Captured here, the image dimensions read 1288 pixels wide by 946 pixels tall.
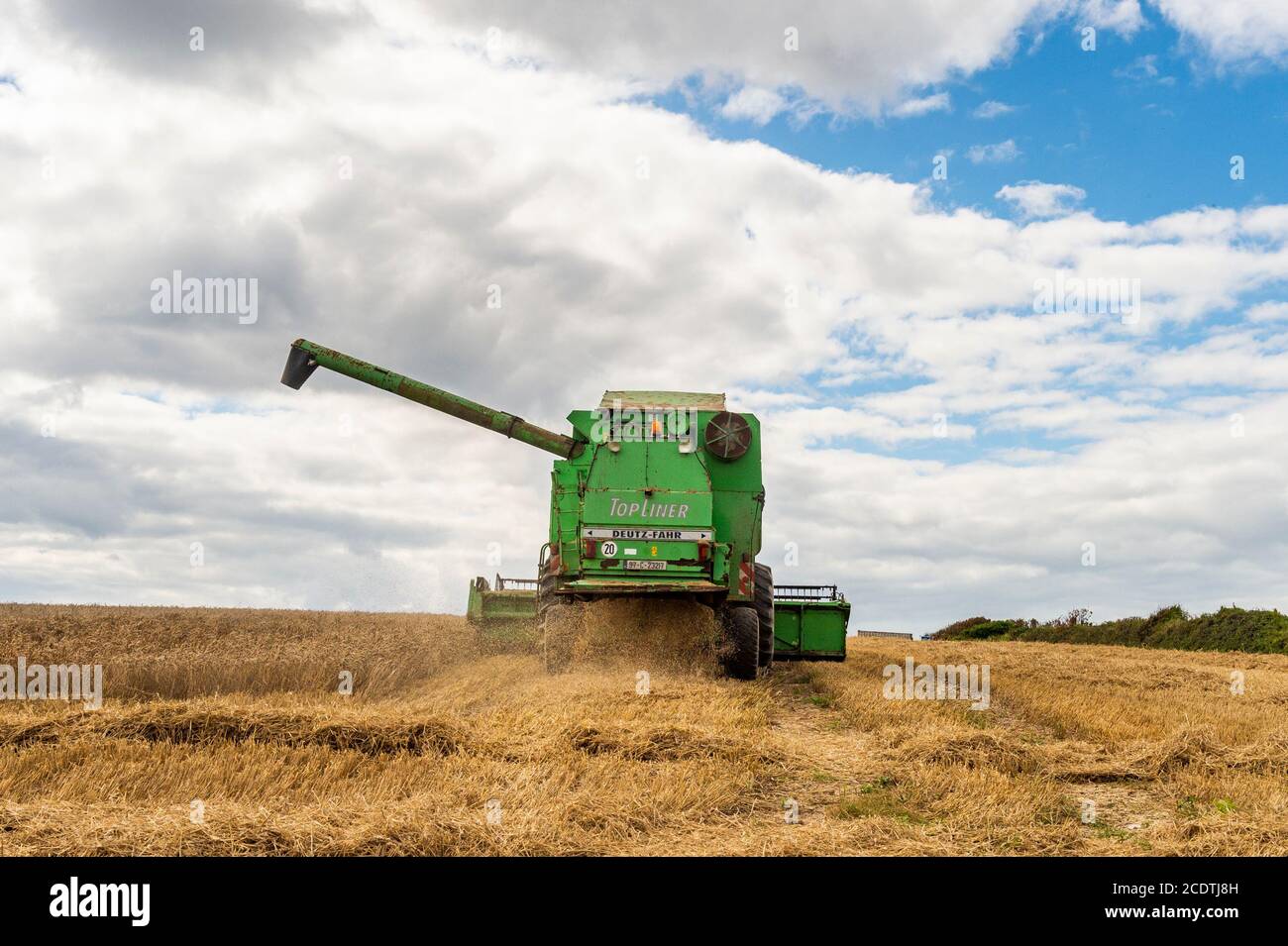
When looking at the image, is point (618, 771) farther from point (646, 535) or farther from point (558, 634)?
point (558, 634)

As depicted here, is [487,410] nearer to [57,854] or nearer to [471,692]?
[471,692]

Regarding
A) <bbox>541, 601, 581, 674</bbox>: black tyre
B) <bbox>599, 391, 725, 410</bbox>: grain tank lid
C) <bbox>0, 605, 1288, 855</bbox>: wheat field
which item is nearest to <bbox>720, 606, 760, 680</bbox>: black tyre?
<bbox>0, 605, 1288, 855</bbox>: wheat field

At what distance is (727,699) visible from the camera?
9.91 meters

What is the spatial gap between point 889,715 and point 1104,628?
31241mm

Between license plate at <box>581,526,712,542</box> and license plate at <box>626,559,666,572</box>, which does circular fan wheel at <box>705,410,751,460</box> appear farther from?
license plate at <box>626,559,666,572</box>

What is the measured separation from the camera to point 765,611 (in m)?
13.2

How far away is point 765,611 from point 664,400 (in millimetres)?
3166

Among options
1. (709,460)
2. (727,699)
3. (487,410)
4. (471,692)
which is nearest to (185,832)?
(727,699)

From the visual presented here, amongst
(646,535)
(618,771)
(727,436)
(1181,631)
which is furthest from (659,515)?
(1181,631)

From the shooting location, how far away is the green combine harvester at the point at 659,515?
12.2 m

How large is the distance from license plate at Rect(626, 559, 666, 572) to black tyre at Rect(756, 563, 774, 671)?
1.66 meters

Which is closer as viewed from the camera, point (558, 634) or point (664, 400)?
point (558, 634)

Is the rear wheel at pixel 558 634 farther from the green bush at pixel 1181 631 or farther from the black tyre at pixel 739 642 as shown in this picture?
the green bush at pixel 1181 631

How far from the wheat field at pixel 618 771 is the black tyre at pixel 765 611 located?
1.31 meters
